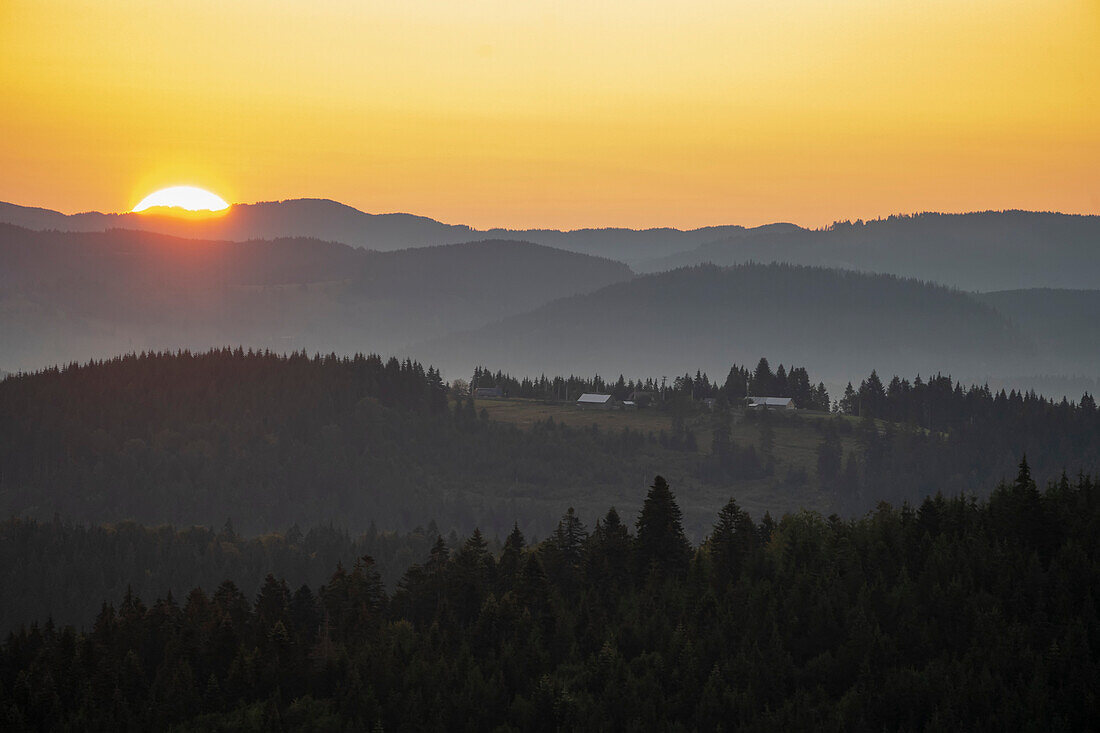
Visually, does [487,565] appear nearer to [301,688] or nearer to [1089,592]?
[301,688]

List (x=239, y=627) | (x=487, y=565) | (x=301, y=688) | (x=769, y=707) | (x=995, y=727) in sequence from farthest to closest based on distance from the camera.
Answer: (x=487, y=565)
(x=239, y=627)
(x=301, y=688)
(x=769, y=707)
(x=995, y=727)

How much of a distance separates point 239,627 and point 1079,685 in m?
74.2

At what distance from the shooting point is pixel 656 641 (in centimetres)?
13112

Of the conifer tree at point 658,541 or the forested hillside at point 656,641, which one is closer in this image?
the forested hillside at point 656,641

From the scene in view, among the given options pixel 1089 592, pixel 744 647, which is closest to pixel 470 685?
pixel 744 647

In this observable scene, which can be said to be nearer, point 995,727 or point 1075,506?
point 995,727

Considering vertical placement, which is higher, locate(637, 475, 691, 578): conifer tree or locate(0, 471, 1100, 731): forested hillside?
locate(637, 475, 691, 578): conifer tree

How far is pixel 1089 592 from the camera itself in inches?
Answer: 4815

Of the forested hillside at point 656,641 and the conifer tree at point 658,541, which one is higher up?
the conifer tree at point 658,541

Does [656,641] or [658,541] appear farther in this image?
[658,541]

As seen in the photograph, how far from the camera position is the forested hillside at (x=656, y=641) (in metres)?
117

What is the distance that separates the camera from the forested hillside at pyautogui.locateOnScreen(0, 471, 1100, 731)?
384ft

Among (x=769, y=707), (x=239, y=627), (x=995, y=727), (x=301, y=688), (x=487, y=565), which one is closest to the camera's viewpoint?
(x=995, y=727)

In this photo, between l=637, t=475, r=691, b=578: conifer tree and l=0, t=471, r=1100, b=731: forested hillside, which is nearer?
l=0, t=471, r=1100, b=731: forested hillside
